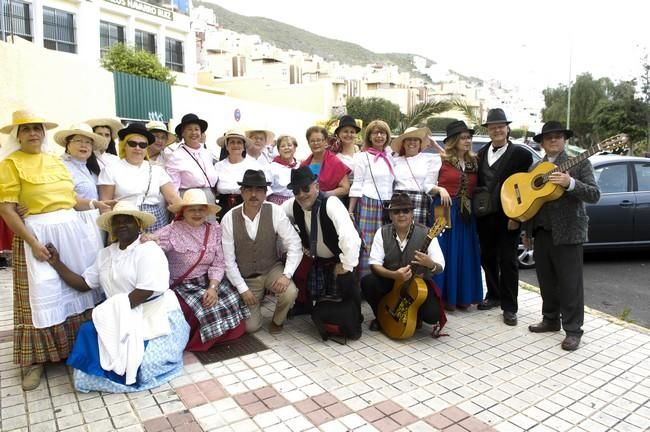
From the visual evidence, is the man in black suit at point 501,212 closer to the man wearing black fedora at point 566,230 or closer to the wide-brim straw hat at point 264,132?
the man wearing black fedora at point 566,230

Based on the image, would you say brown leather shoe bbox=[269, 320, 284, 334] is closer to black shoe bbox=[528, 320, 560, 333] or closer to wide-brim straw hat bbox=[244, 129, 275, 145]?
wide-brim straw hat bbox=[244, 129, 275, 145]

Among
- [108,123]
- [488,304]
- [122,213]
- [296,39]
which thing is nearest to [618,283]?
[488,304]

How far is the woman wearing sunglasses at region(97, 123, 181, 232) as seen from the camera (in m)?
4.36

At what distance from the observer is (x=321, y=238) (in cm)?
449

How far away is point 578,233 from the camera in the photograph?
13.9 ft

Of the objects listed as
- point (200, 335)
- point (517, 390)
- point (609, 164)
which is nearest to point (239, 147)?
point (200, 335)

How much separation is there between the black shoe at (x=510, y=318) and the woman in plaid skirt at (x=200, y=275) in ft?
8.28

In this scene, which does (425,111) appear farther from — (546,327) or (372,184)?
(546,327)

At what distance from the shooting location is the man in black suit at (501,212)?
486 centimetres

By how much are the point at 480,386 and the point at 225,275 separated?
232cm

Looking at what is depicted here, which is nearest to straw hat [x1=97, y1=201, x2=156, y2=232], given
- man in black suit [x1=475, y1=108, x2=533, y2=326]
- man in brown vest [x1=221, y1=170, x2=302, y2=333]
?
man in brown vest [x1=221, y1=170, x2=302, y2=333]

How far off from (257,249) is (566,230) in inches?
106

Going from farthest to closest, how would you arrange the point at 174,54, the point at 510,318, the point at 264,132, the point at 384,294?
the point at 174,54, the point at 264,132, the point at 510,318, the point at 384,294

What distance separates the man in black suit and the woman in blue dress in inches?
4.8
